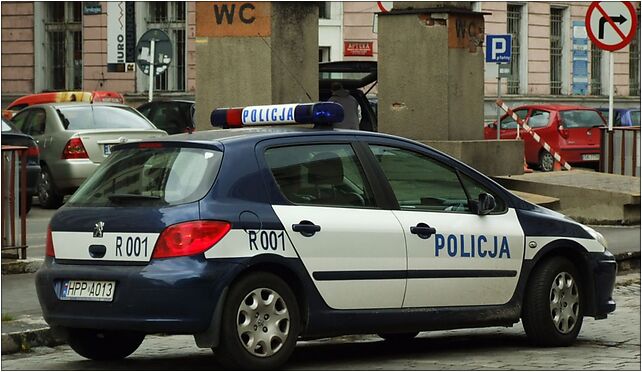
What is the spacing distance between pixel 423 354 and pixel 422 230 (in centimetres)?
84

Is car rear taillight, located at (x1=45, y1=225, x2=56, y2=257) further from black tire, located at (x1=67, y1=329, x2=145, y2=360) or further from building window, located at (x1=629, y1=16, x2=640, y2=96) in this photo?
building window, located at (x1=629, y1=16, x2=640, y2=96)

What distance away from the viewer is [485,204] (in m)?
9.26

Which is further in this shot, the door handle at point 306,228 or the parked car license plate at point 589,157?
the parked car license plate at point 589,157

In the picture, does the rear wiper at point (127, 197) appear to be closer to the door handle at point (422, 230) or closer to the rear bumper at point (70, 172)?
the door handle at point (422, 230)

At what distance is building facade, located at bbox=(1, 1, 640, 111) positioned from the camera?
4222 cm

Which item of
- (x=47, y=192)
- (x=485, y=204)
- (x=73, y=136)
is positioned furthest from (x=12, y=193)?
(x=47, y=192)

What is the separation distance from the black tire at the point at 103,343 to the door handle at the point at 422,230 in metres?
1.67

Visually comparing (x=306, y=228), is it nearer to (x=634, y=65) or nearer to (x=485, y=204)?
(x=485, y=204)

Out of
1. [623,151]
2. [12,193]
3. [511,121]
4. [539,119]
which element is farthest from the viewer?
[511,121]

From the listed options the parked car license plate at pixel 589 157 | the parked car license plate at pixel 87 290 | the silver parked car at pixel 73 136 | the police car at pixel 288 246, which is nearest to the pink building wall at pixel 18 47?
the parked car license plate at pixel 589 157

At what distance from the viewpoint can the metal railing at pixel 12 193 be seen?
12.8 metres

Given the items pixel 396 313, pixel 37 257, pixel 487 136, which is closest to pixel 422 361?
pixel 396 313

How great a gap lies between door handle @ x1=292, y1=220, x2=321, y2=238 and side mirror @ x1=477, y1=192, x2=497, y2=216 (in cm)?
132

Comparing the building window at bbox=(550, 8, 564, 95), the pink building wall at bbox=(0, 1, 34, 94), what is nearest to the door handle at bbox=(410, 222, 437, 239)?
the pink building wall at bbox=(0, 1, 34, 94)
